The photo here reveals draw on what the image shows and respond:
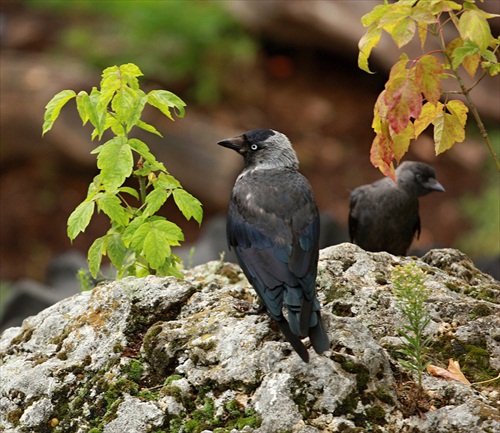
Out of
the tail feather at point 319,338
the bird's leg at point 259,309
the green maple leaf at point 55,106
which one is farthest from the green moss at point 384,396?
the green maple leaf at point 55,106

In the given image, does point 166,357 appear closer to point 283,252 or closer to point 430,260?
point 283,252

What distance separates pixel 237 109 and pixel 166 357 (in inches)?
378

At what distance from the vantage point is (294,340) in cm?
329

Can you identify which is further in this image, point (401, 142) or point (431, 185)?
point (431, 185)

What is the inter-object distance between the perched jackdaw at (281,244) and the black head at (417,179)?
230cm

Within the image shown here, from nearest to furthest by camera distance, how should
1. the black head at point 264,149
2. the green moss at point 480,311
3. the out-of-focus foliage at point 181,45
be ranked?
1. the green moss at point 480,311
2. the black head at point 264,149
3. the out-of-focus foliage at point 181,45

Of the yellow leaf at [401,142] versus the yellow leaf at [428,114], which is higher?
the yellow leaf at [428,114]

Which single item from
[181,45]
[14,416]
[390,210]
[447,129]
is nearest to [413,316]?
[447,129]

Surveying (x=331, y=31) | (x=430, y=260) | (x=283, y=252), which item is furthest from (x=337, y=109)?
(x=283, y=252)

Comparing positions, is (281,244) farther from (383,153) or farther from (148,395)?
(148,395)

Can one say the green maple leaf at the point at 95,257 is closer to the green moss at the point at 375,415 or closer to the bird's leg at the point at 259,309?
the bird's leg at the point at 259,309

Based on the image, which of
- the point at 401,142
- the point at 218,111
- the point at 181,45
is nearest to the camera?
the point at 401,142

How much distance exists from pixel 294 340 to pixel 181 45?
9.79m

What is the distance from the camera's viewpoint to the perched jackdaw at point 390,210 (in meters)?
6.55
